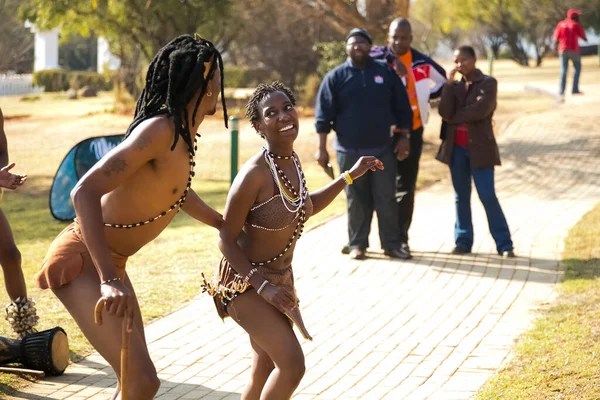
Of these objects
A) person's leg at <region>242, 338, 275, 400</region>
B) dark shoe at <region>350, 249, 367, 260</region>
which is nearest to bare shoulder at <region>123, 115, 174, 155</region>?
person's leg at <region>242, 338, 275, 400</region>

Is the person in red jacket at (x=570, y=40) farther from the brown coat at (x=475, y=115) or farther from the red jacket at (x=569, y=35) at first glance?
the brown coat at (x=475, y=115)

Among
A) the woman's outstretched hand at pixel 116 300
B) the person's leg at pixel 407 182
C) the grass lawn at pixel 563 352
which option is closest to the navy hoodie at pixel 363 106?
the person's leg at pixel 407 182

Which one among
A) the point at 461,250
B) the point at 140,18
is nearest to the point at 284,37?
the point at 140,18

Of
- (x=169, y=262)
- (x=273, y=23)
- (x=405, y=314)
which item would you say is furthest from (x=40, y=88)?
(x=405, y=314)

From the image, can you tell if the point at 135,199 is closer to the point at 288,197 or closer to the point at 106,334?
the point at 106,334

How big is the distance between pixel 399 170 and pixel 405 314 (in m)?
2.54

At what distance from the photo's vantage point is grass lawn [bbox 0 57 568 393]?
834 cm

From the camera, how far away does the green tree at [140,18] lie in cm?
2361

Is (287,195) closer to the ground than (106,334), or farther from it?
farther from it

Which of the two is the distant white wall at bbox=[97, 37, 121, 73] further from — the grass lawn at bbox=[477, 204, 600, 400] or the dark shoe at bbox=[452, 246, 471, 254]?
the grass lawn at bbox=[477, 204, 600, 400]

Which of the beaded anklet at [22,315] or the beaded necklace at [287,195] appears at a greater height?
the beaded necklace at [287,195]

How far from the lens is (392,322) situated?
7508 millimetres

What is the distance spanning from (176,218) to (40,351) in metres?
6.87

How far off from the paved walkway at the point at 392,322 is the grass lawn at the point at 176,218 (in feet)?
1.89
